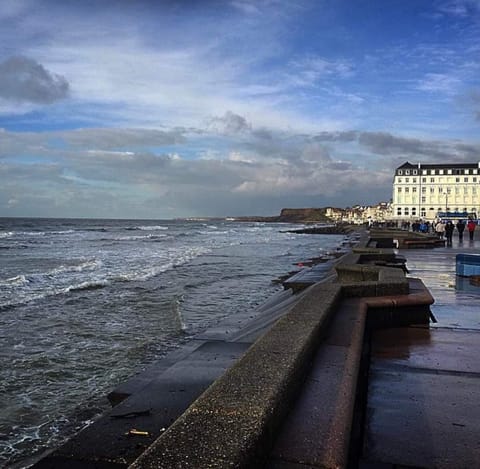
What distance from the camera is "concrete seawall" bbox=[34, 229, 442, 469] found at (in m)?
2.14

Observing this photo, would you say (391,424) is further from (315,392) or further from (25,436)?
(25,436)

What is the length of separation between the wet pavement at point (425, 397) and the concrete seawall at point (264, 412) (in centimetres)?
16

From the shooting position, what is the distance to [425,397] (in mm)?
3869

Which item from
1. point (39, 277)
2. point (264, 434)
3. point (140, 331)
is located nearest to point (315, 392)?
point (264, 434)

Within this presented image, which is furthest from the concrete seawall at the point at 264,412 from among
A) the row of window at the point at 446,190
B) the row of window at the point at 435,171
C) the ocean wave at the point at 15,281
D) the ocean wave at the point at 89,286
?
the row of window at the point at 435,171

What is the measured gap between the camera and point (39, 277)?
1795 centimetres

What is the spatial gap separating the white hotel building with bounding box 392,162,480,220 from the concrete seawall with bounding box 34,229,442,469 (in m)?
113

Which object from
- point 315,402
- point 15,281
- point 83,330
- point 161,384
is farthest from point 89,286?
point 315,402

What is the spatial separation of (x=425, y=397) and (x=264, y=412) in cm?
201

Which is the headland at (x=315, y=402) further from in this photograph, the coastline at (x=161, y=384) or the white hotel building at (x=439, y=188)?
the white hotel building at (x=439, y=188)

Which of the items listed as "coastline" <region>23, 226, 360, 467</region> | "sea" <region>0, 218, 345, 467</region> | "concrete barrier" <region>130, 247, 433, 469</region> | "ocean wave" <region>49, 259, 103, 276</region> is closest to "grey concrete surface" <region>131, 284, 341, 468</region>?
"concrete barrier" <region>130, 247, 433, 469</region>

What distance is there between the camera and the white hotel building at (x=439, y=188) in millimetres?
111125

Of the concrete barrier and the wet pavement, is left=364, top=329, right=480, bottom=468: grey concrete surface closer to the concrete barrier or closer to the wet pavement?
the wet pavement

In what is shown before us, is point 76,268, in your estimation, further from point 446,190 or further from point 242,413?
point 446,190
